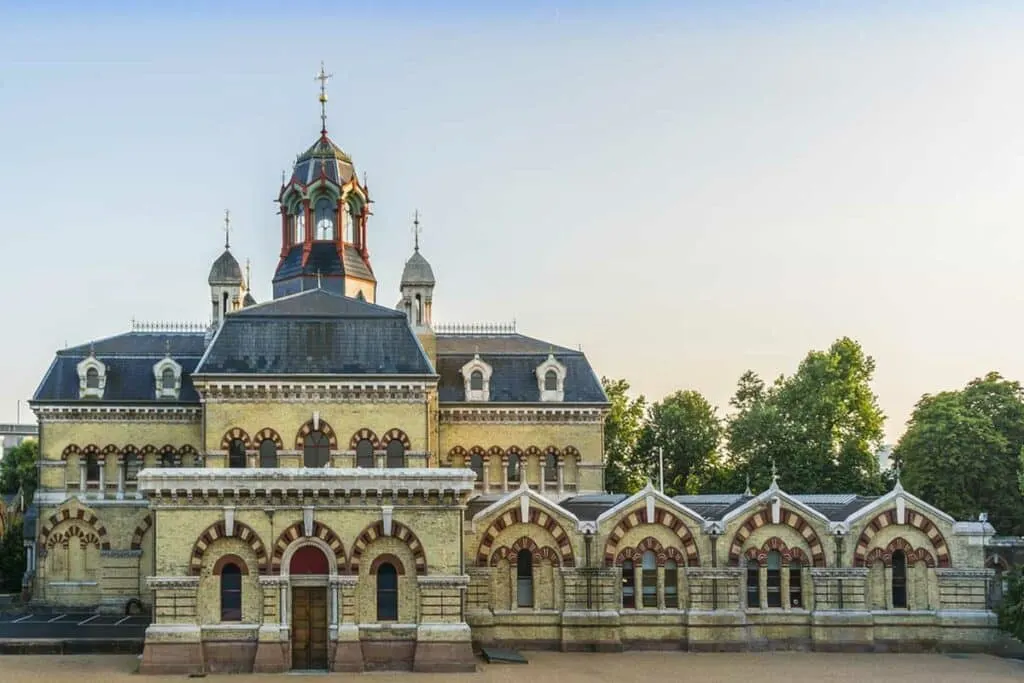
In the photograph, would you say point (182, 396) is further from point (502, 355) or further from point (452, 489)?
point (452, 489)

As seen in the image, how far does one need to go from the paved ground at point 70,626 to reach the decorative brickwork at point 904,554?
26.3 meters

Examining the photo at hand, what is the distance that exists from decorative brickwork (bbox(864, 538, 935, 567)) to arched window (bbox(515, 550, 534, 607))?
12.1 meters

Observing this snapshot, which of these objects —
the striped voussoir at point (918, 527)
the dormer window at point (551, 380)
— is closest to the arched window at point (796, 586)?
the striped voussoir at point (918, 527)

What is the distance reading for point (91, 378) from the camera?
190ft

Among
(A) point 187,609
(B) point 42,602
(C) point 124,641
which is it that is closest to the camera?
(A) point 187,609

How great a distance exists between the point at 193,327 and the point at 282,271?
5.30 meters

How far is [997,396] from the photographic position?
64.9 metres

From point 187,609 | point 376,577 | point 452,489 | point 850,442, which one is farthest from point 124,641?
point 850,442

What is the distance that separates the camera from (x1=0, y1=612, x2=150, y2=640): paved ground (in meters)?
46.2

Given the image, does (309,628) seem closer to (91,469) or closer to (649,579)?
(649,579)

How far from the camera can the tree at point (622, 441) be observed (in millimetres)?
81213

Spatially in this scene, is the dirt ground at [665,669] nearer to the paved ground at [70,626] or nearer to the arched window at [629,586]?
the arched window at [629,586]

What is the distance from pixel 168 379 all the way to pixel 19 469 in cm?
5074

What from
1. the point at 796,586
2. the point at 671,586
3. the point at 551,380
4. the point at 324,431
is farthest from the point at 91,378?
the point at 796,586
